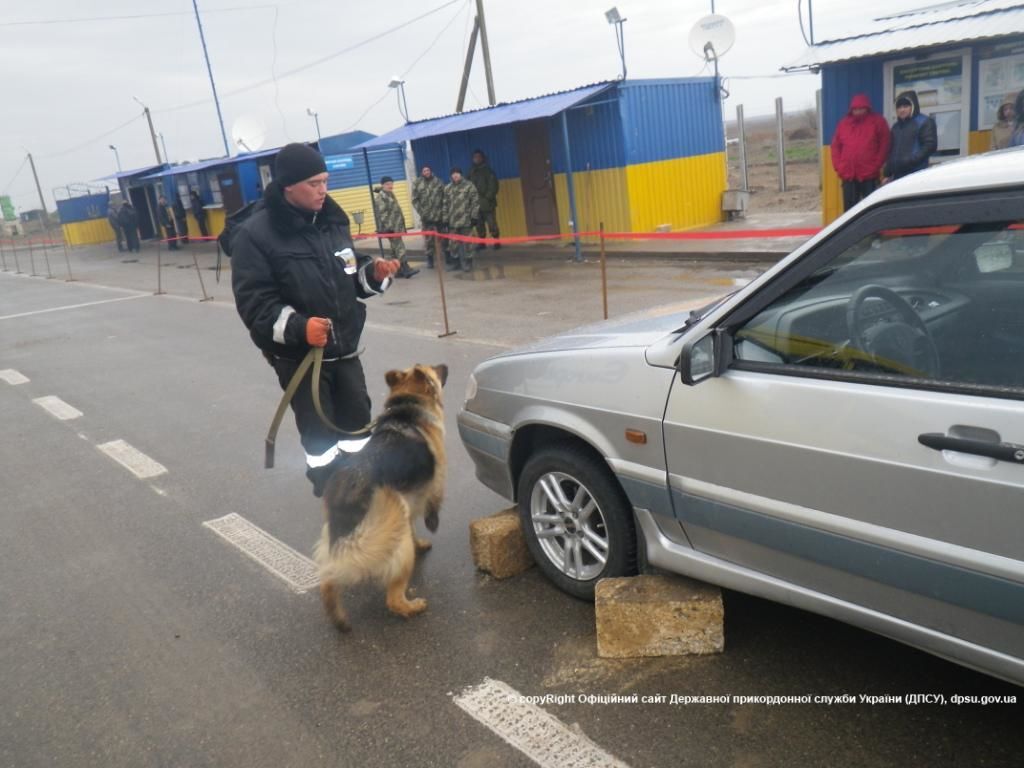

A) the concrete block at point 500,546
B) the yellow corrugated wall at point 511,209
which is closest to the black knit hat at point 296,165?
the concrete block at point 500,546

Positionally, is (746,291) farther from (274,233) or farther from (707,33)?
(707,33)

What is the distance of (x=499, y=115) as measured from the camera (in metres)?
15.9

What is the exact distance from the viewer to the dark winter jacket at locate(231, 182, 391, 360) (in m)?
3.88

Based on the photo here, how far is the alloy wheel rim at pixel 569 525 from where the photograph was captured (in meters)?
3.44

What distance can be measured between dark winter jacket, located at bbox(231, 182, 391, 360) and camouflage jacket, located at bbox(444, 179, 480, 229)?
11836 mm

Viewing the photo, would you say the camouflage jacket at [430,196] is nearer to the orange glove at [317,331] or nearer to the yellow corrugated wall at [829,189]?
the yellow corrugated wall at [829,189]

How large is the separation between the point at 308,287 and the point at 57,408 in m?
5.50

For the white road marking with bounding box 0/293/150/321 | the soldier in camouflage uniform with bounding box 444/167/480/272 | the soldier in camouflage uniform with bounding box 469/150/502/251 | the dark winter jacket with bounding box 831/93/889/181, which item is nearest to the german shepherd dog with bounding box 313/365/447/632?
the dark winter jacket with bounding box 831/93/889/181

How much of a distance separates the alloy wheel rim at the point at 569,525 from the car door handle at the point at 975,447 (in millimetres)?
1417

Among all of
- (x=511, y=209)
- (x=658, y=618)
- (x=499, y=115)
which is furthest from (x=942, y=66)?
(x=658, y=618)

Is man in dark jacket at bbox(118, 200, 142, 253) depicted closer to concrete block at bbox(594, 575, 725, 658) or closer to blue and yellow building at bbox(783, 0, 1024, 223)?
blue and yellow building at bbox(783, 0, 1024, 223)

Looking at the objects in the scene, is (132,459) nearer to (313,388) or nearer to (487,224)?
(313,388)

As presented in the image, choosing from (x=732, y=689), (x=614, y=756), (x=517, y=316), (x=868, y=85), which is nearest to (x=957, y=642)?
(x=732, y=689)

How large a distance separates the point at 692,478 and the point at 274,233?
231 cm
